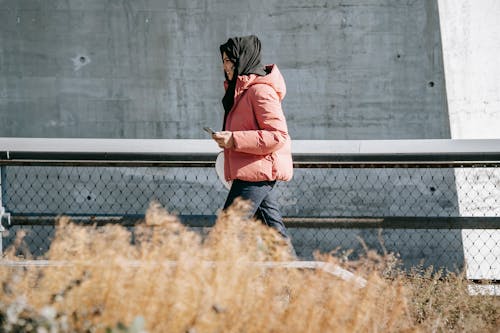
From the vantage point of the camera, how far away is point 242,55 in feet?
14.1

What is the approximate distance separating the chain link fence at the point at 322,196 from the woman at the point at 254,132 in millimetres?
2684

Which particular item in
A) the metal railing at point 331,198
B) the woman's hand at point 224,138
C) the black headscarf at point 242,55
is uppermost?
the black headscarf at point 242,55

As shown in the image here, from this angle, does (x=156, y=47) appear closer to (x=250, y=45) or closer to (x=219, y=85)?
(x=219, y=85)

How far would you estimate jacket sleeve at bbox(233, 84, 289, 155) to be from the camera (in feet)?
13.6

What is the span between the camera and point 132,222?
4969 millimetres

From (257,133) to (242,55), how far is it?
0.46 meters

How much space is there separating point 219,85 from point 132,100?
2.65ft

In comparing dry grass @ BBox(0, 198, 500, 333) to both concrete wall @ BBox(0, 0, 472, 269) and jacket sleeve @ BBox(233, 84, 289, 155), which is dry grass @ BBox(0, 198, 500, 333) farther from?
concrete wall @ BBox(0, 0, 472, 269)

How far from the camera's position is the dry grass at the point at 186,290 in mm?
2625

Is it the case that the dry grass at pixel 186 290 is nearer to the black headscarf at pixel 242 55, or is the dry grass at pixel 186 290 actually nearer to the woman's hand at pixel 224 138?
the woman's hand at pixel 224 138

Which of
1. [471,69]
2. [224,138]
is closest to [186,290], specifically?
[224,138]

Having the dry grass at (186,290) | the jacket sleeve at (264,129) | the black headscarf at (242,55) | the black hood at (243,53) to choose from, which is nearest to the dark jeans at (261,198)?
the jacket sleeve at (264,129)

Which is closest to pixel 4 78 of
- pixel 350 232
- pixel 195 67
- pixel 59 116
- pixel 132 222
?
pixel 59 116

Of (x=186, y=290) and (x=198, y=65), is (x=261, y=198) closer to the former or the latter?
(x=186, y=290)
